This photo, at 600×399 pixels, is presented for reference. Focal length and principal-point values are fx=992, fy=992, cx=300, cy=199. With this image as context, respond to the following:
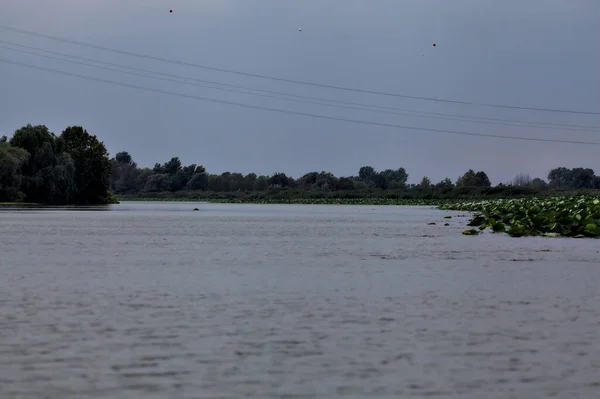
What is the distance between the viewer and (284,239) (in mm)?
27125

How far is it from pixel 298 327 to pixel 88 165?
9975 cm

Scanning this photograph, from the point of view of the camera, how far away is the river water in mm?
6648

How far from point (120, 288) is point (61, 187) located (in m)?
79.8

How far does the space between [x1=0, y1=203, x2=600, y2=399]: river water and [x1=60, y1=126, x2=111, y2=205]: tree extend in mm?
88170

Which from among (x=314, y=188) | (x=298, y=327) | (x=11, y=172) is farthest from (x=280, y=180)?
(x=298, y=327)

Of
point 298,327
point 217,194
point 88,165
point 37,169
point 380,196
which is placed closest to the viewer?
point 298,327

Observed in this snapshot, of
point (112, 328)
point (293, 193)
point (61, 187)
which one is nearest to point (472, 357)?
point (112, 328)

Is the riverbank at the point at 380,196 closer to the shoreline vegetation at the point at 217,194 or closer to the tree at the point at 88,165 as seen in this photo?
the shoreline vegetation at the point at 217,194

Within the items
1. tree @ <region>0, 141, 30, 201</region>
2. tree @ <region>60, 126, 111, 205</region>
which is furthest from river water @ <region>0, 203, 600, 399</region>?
tree @ <region>60, 126, 111, 205</region>

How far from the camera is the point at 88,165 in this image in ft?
349

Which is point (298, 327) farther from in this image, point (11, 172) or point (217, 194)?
point (217, 194)

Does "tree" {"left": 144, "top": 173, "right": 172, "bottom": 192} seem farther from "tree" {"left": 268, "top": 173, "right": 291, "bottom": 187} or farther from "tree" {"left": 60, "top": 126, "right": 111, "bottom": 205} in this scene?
"tree" {"left": 60, "top": 126, "right": 111, "bottom": 205}

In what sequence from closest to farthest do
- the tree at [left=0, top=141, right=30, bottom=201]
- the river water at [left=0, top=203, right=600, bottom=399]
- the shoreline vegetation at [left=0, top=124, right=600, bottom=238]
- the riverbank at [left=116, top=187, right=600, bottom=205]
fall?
the river water at [left=0, top=203, right=600, bottom=399] < the shoreline vegetation at [left=0, top=124, right=600, bottom=238] < the tree at [left=0, top=141, right=30, bottom=201] < the riverbank at [left=116, top=187, right=600, bottom=205]

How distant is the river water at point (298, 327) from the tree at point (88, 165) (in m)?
88.2
